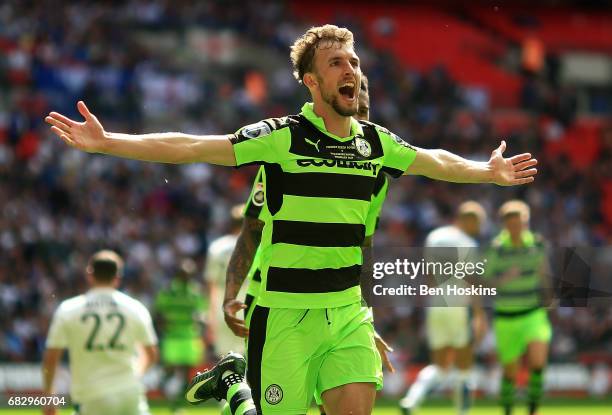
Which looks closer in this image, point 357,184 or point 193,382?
point 357,184

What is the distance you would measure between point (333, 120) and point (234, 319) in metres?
1.31

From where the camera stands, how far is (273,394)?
639cm

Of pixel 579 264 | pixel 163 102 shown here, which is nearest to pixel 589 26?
pixel 163 102

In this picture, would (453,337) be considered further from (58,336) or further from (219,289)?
(58,336)

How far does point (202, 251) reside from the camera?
22.9 meters

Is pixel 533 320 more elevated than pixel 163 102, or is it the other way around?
pixel 163 102

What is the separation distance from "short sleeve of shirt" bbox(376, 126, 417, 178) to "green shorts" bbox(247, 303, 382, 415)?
0.80m

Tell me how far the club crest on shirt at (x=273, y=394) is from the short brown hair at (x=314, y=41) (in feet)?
5.56

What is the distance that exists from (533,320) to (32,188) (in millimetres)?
12119

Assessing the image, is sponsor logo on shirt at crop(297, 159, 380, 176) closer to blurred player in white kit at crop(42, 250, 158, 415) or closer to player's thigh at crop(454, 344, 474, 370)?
blurred player in white kit at crop(42, 250, 158, 415)

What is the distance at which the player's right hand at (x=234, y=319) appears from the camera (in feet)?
22.6

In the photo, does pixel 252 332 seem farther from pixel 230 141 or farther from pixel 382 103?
pixel 382 103

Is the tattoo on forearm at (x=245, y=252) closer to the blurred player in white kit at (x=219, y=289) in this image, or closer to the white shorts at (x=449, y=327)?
the blurred player in white kit at (x=219, y=289)

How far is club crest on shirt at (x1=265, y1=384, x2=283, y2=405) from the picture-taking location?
6.38 meters
